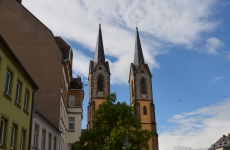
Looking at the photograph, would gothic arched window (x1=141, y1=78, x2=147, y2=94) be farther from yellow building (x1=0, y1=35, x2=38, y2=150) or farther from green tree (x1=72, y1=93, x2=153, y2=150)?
yellow building (x1=0, y1=35, x2=38, y2=150)

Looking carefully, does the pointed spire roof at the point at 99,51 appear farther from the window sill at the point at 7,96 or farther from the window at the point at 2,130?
the window at the point at 2,130

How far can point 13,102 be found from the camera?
14391 millimetres

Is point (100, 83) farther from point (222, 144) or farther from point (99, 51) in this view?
point (222, 144)

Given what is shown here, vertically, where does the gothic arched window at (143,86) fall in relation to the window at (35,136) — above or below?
above

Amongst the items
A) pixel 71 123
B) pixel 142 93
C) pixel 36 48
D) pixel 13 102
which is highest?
pixel 142 93

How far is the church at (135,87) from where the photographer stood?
64125 mm

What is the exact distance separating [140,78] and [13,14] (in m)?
44.5

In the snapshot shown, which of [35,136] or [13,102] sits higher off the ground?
[13,102]

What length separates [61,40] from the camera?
110ft

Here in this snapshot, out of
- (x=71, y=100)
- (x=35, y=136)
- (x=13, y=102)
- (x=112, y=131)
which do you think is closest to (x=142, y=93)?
(x=71, y=100)

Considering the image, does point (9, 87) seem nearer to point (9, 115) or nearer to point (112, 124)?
point (9, 115)

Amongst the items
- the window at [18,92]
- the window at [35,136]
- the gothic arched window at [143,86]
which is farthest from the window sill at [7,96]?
the gothic arched window at [143,86]

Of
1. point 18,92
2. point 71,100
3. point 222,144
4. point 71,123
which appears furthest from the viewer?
point 222,144

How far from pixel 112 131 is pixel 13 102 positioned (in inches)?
415
